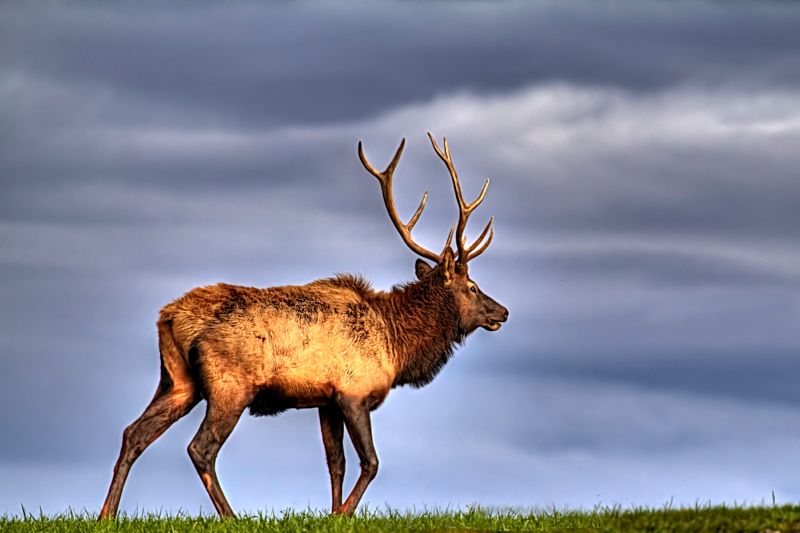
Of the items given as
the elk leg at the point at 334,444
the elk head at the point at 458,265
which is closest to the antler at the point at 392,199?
the elk head at the point at 458,265

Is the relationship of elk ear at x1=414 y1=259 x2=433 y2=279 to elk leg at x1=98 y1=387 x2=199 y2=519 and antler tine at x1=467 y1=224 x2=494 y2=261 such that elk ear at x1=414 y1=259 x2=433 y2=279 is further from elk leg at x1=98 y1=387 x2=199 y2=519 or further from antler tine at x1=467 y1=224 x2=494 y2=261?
elk leg at x1=98 y1=387 x2=199 y2=519

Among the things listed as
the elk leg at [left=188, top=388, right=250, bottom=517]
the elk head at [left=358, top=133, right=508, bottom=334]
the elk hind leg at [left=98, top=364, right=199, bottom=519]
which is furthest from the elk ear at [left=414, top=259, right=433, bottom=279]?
the elk hind leg at [left=98, top=364, right=199, bottom=519]

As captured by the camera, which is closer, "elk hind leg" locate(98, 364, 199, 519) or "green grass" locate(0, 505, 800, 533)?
"green grass" locate(0, 505, 800, 533)

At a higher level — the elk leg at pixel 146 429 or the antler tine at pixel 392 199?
the antler tine at pixel 392 199

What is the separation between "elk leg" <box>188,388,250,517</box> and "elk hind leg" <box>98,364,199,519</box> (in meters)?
0.53

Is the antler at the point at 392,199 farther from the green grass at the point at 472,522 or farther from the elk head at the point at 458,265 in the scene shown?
the green grass at the point at 472,522

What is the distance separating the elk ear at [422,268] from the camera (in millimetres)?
15180

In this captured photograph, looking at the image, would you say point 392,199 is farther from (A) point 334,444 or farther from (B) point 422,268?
(A) point 334,444

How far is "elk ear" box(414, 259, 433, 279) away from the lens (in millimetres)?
15180

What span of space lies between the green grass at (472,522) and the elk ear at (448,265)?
11.2 ft

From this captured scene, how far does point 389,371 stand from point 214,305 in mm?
2176

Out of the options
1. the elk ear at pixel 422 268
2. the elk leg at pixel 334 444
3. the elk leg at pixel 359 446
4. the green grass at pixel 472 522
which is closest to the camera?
the green grass at pixel 472 522

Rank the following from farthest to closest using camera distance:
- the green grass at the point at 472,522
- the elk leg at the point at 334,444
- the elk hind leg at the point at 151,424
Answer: the elk leg at the point at 334,444
the elk hind leg at the point at 151,424
the green grass at the point at 472,522

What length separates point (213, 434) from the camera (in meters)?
13.0
